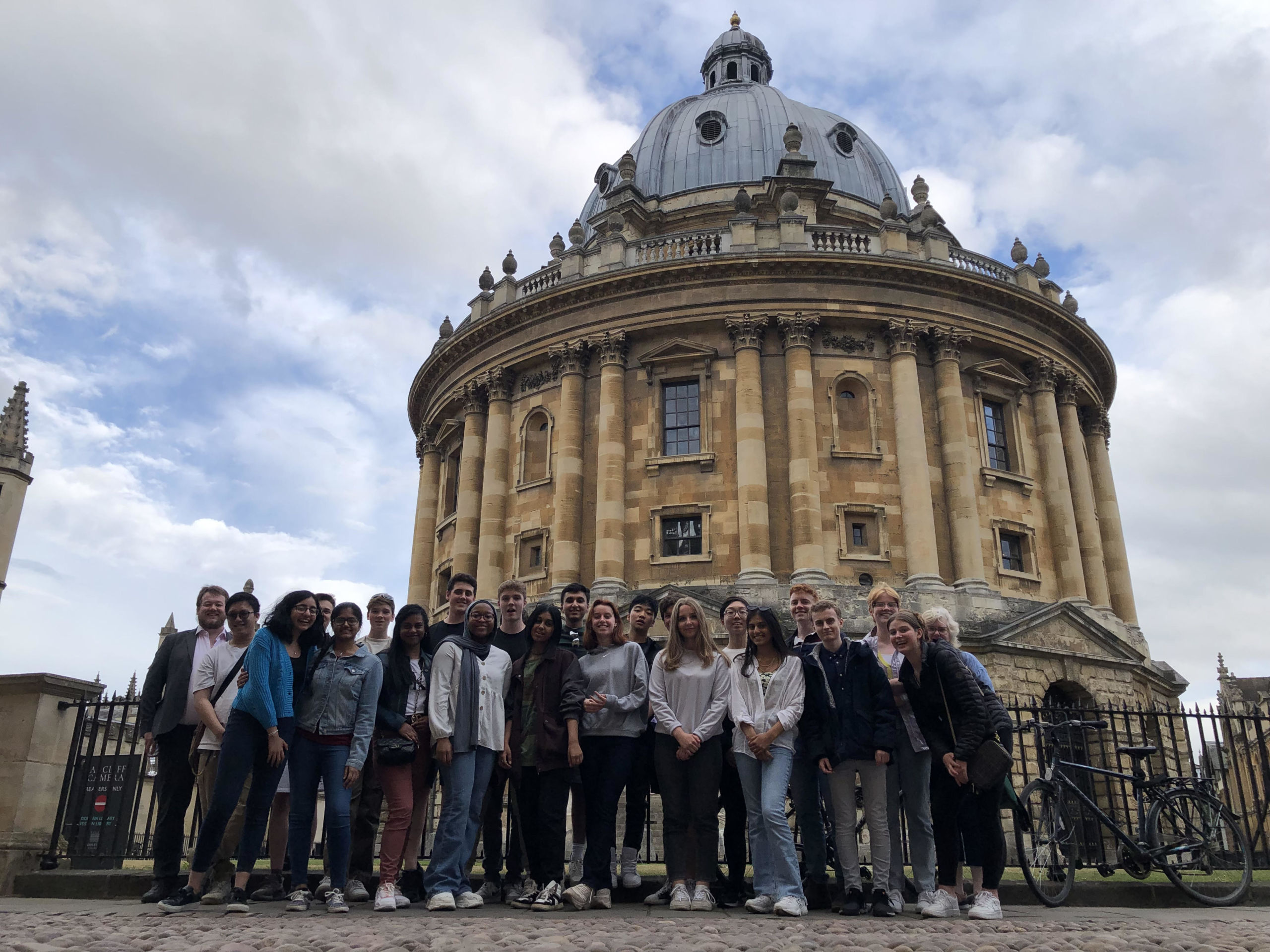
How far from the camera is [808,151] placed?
107 ft

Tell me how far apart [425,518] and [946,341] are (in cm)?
1693

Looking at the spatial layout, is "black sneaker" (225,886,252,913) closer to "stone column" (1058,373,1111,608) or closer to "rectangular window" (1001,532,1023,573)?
"rectangular window" (1001,532,1023,573)

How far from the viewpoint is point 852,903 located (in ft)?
21.5

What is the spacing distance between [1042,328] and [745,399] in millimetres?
9602

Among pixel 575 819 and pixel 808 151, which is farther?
pixel 808 151

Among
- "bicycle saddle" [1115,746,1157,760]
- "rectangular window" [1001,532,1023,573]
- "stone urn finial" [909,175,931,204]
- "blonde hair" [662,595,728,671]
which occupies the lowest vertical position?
"bicycle saddle" [1115,746,1157,760]

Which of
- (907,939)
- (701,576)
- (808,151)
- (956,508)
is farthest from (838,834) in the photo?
(808,151)

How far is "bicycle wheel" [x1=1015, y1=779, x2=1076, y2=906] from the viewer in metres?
7.45

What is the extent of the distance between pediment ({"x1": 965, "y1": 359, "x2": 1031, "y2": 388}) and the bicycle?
17615 millimetres

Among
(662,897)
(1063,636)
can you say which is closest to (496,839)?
(662,897)

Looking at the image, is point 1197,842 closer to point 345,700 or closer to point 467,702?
point 467,702

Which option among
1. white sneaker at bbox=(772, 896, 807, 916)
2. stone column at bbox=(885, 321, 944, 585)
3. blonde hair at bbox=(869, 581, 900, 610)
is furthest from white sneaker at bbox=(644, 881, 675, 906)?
stone column at bbox=(885, 321, 944, 585)

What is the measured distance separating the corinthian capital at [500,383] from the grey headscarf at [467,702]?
20646 millimetres

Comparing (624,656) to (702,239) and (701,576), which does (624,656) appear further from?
(702,239)
